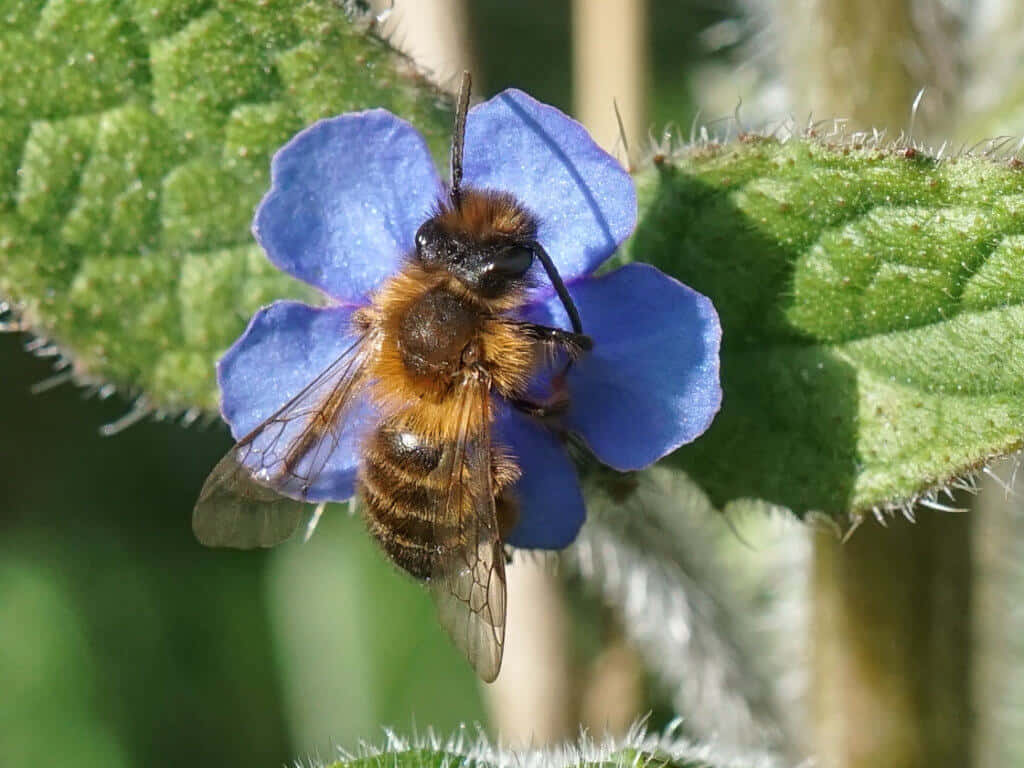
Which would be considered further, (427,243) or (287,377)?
(287,377)

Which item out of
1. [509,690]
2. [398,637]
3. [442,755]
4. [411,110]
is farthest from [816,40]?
[398,637]

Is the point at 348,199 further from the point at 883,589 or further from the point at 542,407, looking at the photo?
the point at 883,589

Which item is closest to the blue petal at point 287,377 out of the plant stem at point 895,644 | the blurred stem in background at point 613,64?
the plant stem at point 895,644

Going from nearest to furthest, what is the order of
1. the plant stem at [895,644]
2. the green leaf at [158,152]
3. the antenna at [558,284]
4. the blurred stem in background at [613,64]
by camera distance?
the antenna at [558,284] → the green leaf at [158,152] → the plant stem at [895,644] → the blurred stem in background at [613,64]

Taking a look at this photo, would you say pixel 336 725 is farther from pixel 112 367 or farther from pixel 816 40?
pixel 816 40

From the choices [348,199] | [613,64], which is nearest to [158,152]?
[348,199]

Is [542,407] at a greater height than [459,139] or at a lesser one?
lesser

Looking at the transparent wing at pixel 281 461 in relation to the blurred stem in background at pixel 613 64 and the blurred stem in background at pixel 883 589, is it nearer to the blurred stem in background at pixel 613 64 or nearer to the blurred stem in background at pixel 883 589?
the blurred stem in background at pixel 883 589
